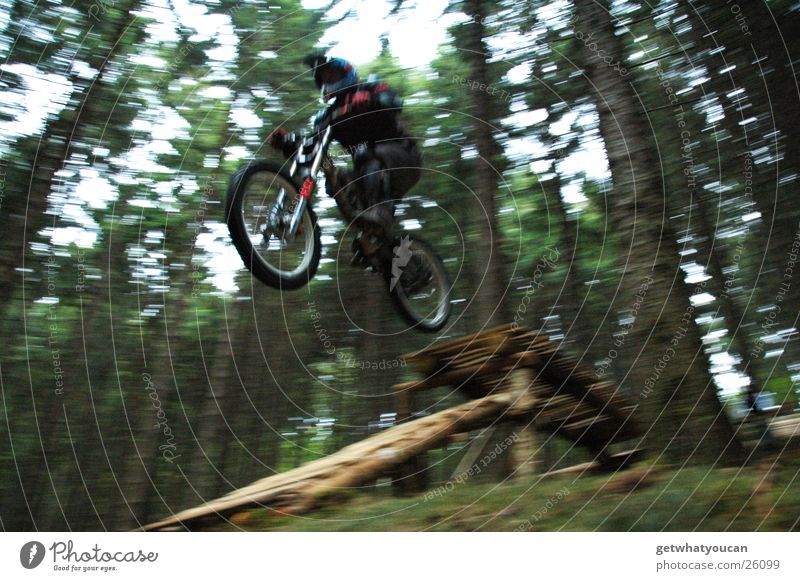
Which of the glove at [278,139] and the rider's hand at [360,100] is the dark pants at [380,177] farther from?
the glove at [278,139]

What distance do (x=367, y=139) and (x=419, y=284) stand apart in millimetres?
1379

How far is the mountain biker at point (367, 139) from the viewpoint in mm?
4953

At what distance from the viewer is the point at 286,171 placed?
179 inches

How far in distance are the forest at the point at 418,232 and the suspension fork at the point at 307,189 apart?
40 centimetres

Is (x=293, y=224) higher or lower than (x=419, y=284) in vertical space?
higher

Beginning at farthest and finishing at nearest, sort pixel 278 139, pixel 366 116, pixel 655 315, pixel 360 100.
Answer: pixel 366 116 < pixel 360 100 < pixel 278 139 < pixel 655 315

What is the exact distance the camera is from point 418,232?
6.26m

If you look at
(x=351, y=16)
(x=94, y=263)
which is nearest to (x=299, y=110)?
(x=351, y=16)

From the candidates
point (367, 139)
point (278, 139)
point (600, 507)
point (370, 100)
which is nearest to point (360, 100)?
point (370, 100)

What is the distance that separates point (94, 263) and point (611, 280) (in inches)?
177

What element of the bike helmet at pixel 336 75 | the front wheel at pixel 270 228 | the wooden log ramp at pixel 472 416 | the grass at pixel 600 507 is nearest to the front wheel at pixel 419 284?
the wooden log ramp at pixel 472 416

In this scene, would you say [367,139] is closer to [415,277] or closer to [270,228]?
[270,228]

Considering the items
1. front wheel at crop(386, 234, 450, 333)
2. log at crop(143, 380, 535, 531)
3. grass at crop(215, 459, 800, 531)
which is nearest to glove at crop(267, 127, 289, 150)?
front wheel at crop(386, 234, 450, 333)

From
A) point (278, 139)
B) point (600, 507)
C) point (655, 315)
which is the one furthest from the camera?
point (278, 139)
